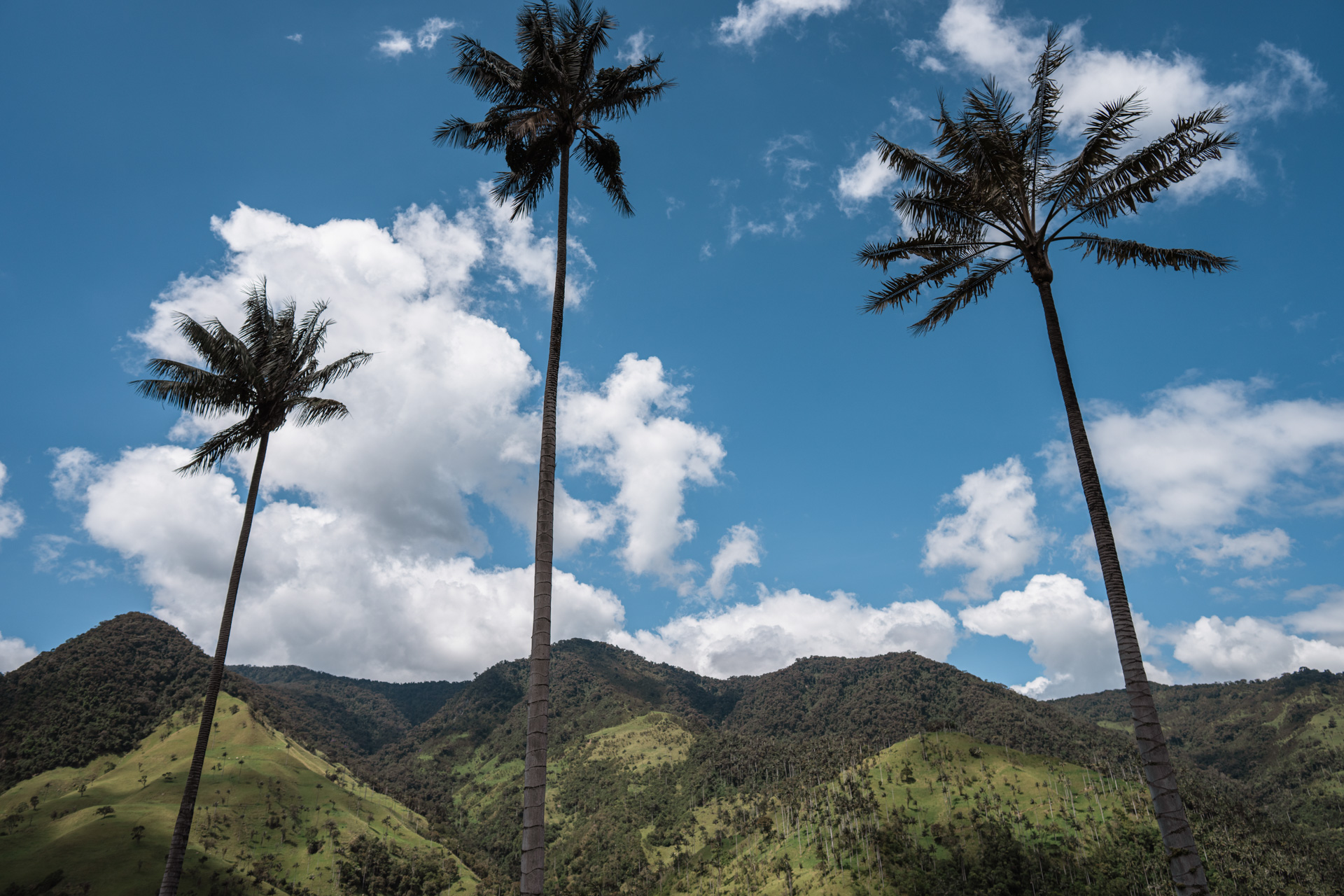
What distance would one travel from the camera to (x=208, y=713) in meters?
19.1

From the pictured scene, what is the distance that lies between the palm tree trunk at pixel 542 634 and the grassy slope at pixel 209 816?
3600 inches

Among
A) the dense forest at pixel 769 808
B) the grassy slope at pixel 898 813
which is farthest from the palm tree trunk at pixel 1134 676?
the grassy slope at pixel 898 813

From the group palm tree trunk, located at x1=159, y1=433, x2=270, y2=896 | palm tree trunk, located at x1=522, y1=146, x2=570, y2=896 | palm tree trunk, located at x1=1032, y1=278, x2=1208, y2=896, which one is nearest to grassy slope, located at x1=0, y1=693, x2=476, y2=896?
palm tree trunk, located at x1=159, y1=433, x2=270, y2=896

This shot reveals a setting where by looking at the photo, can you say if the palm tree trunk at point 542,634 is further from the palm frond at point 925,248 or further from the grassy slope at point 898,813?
the grassy slope at point 898,813

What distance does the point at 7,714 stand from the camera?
11094 cm

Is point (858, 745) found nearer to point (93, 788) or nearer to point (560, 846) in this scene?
point (560, 846)

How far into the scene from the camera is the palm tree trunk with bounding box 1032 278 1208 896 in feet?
33.3

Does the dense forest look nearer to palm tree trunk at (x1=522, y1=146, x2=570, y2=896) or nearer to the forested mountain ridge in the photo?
the forested mountain ridge

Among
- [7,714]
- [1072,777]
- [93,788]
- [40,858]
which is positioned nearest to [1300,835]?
[1072,777]

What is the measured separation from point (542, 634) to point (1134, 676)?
10770 millimetres

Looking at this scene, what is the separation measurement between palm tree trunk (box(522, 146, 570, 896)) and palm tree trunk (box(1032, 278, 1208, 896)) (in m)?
9.29

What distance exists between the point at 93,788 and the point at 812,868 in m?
110

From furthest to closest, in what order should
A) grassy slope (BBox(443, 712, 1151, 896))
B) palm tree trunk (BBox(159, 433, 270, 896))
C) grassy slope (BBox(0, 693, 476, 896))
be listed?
1. grassy slope (BBox(443, 712, 1151, 896))
2. grassy slope (BBox(0, 693, 476, 896))
3. palm tree trunk (BBox(159, 433, 270, 896))

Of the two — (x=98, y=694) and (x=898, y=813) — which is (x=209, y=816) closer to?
(x=98, y=694)
